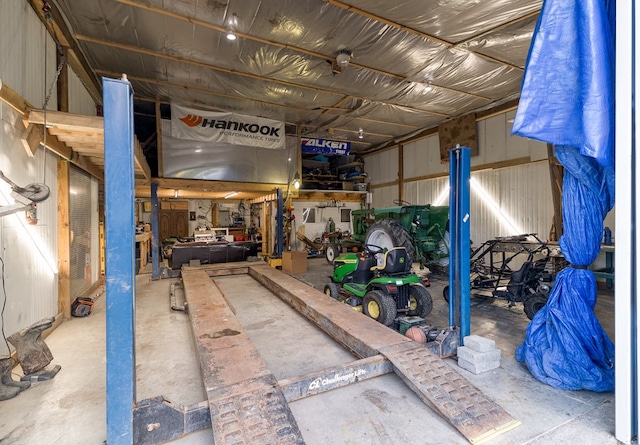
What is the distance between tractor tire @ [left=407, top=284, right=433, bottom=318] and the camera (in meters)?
4.27

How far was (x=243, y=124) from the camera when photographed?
910 centimetres

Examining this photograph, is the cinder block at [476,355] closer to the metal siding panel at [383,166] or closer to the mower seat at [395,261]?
the mower seat at [395,261]

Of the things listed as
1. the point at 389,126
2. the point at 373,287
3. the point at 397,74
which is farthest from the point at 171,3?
the point at 389,126

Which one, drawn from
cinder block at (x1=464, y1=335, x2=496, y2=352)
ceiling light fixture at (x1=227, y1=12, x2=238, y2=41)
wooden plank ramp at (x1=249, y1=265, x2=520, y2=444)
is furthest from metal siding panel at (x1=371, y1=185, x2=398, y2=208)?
cinder block at (x1=464, y1=335, x2=496, y2=352)

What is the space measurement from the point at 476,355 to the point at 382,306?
49.4 inches

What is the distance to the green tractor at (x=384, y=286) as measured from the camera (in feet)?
13.1

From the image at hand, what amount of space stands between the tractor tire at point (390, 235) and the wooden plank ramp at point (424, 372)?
8.52ft

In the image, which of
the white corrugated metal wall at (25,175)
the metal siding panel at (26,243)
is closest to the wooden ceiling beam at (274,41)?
the white corrugated metal wall at (25,175)

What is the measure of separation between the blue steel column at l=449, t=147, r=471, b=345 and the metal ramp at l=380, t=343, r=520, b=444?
66 cm

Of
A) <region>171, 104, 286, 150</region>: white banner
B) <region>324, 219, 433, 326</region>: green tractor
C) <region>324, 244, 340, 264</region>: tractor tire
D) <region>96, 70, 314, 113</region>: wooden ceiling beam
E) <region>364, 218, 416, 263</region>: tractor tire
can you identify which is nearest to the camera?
<region>324, 219, 433, 326</region>: green tractor

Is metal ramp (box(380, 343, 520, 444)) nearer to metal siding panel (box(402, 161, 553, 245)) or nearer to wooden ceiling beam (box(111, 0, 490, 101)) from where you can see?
wooden ceiling beam (box(111, 0, 490, 101))

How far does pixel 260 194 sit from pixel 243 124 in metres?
2.27

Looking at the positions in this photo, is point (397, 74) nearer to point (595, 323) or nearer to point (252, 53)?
point (252, 53)
